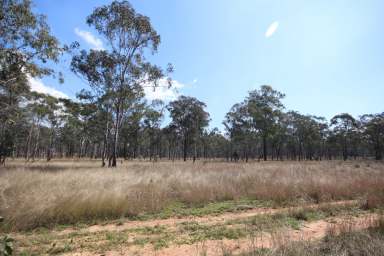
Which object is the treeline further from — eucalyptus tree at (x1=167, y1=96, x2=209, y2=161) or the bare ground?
the bare ground

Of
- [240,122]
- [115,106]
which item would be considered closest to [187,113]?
[240,122]

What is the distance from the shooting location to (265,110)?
4356cm

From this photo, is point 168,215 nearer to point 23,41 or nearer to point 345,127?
point 23,41

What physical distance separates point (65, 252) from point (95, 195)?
3.04 meters

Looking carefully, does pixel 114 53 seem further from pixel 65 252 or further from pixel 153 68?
pixel 65 252

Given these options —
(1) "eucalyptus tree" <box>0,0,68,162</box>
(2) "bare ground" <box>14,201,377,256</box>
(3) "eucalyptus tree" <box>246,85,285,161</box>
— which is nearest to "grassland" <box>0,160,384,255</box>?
(2) "bare ground" <box>14,201,377,256</box>

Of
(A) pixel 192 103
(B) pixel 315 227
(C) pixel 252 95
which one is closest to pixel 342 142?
(C) pixel 252 95

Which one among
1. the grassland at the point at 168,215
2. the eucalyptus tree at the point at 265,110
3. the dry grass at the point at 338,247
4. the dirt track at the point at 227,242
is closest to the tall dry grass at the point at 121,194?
the grassland at the point at 168,215

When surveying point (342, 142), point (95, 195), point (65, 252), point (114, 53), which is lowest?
point (65, 252)

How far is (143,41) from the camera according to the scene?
79.7ft

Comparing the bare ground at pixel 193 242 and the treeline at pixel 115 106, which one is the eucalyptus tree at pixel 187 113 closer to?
the treeline at pixel 115 106

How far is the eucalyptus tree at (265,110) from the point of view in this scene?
4356 cm

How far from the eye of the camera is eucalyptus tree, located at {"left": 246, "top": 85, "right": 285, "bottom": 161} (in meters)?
43.6

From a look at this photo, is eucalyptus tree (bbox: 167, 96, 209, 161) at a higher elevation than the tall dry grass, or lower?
higher
